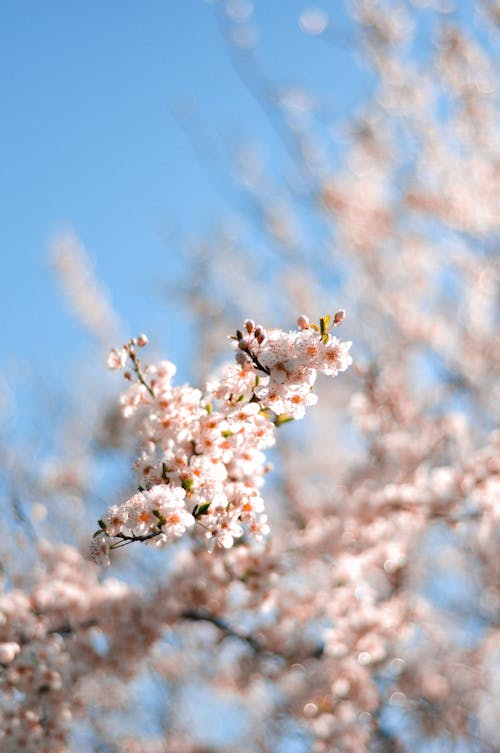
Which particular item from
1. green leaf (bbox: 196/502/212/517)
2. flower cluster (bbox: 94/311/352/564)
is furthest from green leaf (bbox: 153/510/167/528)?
green leaf (bbox: 196/502/212/517)

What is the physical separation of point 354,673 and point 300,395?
10.2 feet

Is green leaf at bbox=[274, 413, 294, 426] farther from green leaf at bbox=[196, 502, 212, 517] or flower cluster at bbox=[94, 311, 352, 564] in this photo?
green leaf at bbox=[196, 502, 212, 517]

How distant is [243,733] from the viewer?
24.3ft

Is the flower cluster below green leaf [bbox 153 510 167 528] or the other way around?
the other way around

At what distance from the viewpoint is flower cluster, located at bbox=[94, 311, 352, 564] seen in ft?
6.96

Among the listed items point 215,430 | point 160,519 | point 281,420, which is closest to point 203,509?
point 160,519

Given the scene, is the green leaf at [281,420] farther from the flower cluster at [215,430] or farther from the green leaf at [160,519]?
the green leaf at [160,519]

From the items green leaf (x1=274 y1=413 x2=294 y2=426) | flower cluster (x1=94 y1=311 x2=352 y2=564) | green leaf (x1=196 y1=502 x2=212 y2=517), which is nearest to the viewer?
flower cluster (x1=94 y1=311 x2=352 y2=564)

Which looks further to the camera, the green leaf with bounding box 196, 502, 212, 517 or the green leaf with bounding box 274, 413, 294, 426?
the green leaf with bounding box 274, 413, 294, 426

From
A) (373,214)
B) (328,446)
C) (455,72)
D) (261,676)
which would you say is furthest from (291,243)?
(261,676)

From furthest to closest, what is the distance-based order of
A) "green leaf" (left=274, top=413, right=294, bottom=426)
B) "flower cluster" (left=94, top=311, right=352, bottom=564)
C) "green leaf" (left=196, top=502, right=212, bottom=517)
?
"green leaf" (left=274, top=413, right=294, bottom=426), "green leaf" (left=196, top=502, right=212, bottom=517), "flower cluster" (left=94, top=311, right=352, bottom=564)

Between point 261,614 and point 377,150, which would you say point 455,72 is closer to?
point 377,150

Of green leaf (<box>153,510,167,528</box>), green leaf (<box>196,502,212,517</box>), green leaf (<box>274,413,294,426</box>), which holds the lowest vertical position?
green leaf (<box>153,510,167,528</box>)

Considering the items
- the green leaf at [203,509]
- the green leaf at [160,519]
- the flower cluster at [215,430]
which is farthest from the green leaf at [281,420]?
the green leaf at [160,519]
